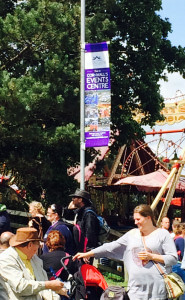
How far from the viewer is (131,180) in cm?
2412

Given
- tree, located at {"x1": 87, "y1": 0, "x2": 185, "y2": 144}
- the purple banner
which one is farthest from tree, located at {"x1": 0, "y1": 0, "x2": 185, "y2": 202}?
the purple banner

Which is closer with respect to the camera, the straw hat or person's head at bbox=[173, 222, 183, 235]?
the straw hat

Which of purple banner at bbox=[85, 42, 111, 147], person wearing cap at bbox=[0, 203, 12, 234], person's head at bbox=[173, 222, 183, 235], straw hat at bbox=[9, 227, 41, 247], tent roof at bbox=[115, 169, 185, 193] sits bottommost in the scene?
tent roof at bbox=[115, 169, 185, 193]

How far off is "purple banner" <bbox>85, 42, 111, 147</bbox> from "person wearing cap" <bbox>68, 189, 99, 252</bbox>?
Answer: 3.60m

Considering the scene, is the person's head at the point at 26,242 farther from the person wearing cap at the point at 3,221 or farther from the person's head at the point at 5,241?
the person wearing cap at the point at 3,221

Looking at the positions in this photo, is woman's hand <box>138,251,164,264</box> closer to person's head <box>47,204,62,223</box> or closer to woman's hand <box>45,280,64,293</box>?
woman's hand <box>45,280,64,293</box>

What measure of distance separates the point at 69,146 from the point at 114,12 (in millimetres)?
5779

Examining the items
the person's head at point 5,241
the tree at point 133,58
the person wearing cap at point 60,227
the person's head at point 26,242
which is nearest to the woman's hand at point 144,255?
the person's head at point 26,242

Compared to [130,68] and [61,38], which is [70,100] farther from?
[130,68]

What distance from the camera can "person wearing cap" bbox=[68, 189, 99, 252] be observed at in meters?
8.98

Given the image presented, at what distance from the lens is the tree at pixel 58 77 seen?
55.1 feet

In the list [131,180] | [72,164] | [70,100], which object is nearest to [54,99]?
[70,100]

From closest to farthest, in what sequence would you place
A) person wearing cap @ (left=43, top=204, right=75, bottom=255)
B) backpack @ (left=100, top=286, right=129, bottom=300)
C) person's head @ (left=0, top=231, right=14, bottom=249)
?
backpack @ (left=100, top=286, right=129, bottom=300)
person's head @ (left=0, top=231, right=14, bottom=249)
person wearing cap @ (left=43, top=204, right=75, bottom=255)

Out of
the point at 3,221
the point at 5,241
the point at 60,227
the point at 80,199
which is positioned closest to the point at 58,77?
the point at 3,221
